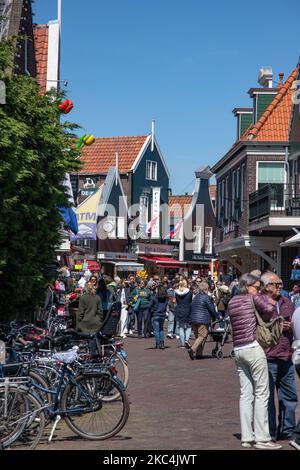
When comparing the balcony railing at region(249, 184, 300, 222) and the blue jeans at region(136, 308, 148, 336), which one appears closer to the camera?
the blue jeans at region(136, 308, 148, 336)

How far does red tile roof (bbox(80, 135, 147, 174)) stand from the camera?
→ 64938 mm

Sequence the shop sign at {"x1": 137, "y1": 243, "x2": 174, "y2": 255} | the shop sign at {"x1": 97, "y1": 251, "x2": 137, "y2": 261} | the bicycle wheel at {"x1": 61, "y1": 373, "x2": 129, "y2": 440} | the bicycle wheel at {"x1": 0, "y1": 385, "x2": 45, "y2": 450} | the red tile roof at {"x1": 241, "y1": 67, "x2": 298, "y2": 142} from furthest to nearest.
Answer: the shop sign at {"x1": 137, "y1": 243, "x2": 174, "y2": 255} → the shop sign at {"x1": 97, "y1": 251, "x2": 137, "y2": 261} → the red tile roof at {"x1": 241, "y1": 67, "x2": 298, "y2": 142} → the bicycle wheel at {"x1": 61, "y1": 373, "x2": 129, "y2": 440} → the bicycle wheel at {"x1": 0, "y1": 385, "x2": 45, "y2": 450}

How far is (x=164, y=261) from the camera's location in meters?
67.2

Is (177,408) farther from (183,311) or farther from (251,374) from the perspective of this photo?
(183,311)

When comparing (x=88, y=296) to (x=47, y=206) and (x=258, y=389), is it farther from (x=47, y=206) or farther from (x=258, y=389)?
(x=258, y=389)

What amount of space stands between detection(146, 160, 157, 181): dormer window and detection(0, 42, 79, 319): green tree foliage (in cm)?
4725

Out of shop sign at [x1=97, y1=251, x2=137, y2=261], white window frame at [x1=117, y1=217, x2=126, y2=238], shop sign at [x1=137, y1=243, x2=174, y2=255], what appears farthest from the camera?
shop sign at [x1=137, y1=243, x2=174, y2=255]

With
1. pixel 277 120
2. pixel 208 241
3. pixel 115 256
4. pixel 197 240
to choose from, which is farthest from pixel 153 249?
pixel 277 120

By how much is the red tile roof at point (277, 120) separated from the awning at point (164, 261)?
91.3ft

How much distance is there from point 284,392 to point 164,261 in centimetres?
5720

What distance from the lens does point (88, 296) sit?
623 inches

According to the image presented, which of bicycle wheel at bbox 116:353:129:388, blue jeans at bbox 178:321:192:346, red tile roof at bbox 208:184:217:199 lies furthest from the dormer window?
bicycle wheel at bbox 116:353:129:388

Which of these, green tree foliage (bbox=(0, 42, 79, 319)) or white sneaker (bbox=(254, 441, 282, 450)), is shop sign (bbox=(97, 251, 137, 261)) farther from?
white sneaker (bbox=(254, 441, 282, 450))
